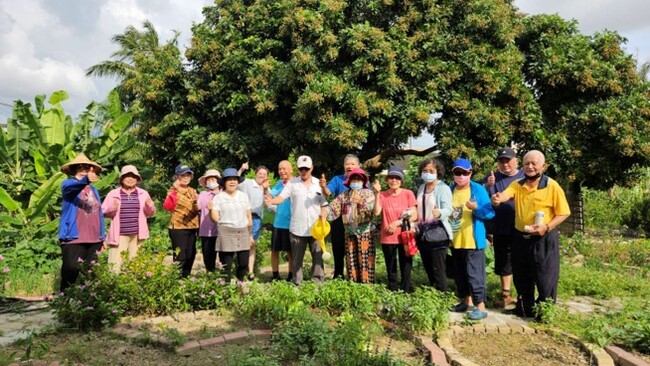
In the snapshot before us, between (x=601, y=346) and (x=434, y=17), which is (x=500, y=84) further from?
(x=601, y=346)

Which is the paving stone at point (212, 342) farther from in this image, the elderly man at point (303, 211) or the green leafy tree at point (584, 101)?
the green leafy tree at point (584, 101)

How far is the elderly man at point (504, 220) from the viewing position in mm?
4941

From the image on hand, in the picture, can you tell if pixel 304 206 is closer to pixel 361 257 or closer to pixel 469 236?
pixel 361 257

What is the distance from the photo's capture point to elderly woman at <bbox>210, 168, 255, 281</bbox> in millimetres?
5180

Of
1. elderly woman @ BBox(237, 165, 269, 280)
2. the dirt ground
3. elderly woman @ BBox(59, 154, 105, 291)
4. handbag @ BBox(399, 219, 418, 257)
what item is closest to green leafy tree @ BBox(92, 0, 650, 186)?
elderly woman @ BBox(237, 165, 269, 280)

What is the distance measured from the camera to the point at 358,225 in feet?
16.7

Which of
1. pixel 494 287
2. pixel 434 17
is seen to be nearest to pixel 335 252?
pixel 494 287

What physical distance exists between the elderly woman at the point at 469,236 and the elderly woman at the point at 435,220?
99 millimetres

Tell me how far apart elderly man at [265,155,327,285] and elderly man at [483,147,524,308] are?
6.16 ft

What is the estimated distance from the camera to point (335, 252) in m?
5.64

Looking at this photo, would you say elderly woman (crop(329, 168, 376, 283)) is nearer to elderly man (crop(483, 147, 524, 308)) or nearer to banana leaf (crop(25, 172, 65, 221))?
elderly man (crop(483, 147, 524, 308))

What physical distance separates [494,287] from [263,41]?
667 cm

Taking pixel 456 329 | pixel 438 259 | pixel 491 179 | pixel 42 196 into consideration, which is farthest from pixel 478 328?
pixel 42 196

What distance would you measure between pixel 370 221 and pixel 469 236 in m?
1.06
